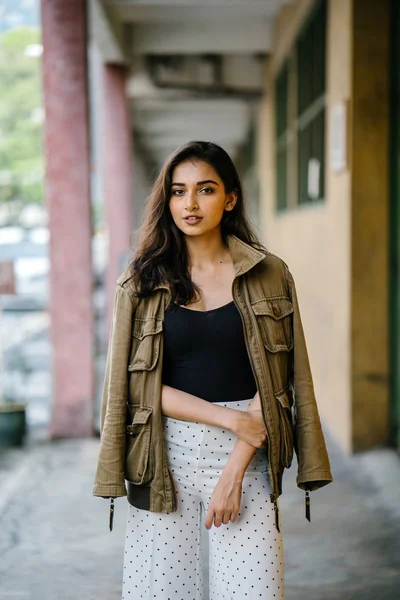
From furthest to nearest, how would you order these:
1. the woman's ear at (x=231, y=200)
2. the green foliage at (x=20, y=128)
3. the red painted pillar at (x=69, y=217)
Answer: the green foliage at (x=20, y=128), the red painted pillar at (x=69, y=217), the woman's ear at (x=231, y=200)

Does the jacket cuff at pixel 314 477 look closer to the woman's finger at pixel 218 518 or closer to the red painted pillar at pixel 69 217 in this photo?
the woman's finger at pixel 218 518

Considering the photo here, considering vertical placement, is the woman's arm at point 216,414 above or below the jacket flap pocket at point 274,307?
below

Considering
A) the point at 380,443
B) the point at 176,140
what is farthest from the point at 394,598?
the point at 176,140

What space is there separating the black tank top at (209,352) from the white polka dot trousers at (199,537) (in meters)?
0.05

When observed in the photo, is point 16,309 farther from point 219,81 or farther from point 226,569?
point 226,569

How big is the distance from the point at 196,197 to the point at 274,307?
373mm

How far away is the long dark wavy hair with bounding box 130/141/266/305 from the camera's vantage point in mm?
2244

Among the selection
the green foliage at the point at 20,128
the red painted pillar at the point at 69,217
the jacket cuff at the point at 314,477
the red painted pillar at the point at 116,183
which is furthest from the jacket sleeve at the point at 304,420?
the green foliage at the point at 20,128

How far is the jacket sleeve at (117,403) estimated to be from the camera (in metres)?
2.23

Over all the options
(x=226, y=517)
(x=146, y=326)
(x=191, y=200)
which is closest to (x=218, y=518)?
(x=226, y=517)

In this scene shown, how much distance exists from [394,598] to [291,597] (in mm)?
422

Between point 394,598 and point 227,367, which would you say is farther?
point 394,598

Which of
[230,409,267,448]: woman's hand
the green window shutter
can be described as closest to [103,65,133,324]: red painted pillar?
the green window shutter

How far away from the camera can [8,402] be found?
6.98 meters
